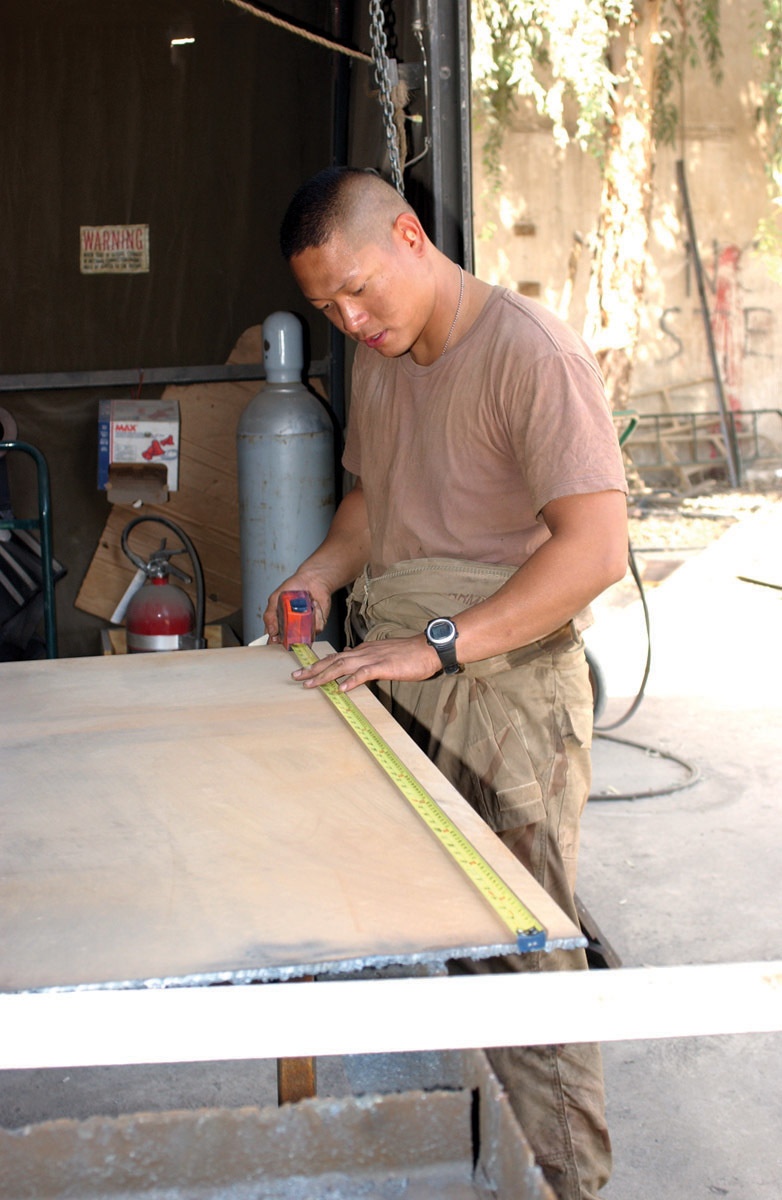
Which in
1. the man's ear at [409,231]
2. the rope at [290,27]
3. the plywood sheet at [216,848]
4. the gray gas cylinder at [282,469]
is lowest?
the plywood sheet at [216,848]

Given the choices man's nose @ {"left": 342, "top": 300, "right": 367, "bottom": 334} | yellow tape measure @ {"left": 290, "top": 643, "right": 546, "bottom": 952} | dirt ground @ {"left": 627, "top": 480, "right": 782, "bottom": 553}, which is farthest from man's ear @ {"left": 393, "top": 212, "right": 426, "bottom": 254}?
dirt ground @ {"left": 627, "top": 480, "right": 782, "bottom": 553}

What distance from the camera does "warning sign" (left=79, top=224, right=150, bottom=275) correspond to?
4.54m

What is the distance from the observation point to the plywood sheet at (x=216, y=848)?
47.4 inches

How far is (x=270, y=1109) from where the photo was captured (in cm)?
117

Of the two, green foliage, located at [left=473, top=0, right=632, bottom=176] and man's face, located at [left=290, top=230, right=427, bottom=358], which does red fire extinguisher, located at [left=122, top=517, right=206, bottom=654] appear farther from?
green foliage, located at [left=473, top=0, right=632, bottom=176]

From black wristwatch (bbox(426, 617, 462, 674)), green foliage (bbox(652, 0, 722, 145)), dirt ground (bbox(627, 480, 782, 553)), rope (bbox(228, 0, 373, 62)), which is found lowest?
dirt ground (bbox(627, 480, 782, 553))

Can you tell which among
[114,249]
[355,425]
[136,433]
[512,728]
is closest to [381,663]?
[512,728]

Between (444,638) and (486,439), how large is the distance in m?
0.38

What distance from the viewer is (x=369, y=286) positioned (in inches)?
80.9

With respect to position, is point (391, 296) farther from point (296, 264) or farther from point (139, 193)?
point (139, 193)

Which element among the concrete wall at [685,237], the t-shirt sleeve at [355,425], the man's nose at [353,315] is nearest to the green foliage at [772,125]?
the concrete wall at [685,237]

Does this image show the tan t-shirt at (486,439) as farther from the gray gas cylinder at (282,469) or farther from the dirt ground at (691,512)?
the dirt ground at (691,512)

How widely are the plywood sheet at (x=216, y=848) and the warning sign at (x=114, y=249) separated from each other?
2.82 meters

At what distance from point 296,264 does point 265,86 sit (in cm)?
271
